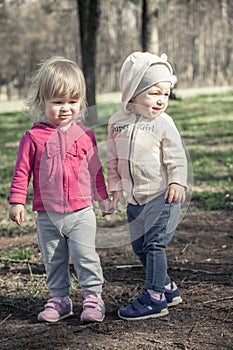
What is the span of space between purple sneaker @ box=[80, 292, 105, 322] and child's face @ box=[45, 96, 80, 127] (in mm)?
932

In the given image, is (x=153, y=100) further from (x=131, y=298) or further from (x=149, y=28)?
(x=149, y=28)

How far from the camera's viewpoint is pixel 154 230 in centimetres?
358

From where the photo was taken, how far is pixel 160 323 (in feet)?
11.6

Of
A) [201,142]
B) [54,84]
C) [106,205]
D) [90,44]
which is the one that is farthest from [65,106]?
[90,44]

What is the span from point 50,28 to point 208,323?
135 ft

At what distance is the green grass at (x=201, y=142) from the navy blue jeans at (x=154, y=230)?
0.38 metres

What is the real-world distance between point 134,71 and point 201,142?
8602mm

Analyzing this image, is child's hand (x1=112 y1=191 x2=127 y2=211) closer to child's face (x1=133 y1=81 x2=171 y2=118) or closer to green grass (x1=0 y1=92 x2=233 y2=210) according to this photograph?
green grass (x1=0 y1=92 x2=233 y2=210)

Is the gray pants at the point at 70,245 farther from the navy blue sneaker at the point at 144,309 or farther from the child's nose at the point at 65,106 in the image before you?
the child's nose at the point at 65,106

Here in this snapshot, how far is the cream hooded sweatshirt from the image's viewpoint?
3525 millimetres

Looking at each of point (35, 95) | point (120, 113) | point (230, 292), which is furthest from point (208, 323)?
point (35, 95)

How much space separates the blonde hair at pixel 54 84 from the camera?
353cm

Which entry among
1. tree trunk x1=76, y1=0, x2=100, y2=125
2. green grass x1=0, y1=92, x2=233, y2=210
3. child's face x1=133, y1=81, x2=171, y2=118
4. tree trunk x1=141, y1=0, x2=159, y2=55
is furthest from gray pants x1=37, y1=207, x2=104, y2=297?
tree trunk x1=141, y1=0, x2=159, y2=55

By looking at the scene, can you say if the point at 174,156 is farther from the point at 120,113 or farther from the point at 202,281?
the point at 202,281
